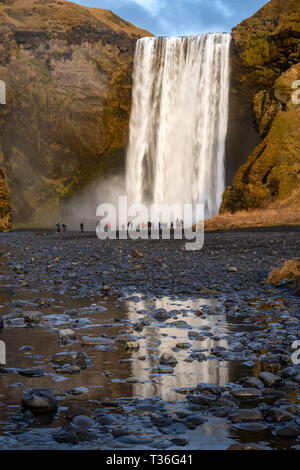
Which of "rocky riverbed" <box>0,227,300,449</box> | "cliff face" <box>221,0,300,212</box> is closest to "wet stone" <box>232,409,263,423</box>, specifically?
"rocky riverbed" <box>0,227,300,449</box>

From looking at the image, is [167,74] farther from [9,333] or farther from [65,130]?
[9,333]

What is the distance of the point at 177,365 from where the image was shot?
4.51 metres

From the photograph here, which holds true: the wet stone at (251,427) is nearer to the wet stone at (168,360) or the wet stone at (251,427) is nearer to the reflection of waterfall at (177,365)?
the reflection of waterfall at (177,365)

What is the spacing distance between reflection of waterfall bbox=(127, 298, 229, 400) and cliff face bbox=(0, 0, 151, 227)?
49414 mm

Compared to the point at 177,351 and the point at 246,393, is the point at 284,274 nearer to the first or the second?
the point at 177,351

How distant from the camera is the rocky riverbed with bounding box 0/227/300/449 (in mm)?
2920

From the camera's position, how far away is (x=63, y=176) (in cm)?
5759

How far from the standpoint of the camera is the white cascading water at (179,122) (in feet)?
152

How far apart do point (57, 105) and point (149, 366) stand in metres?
55.2

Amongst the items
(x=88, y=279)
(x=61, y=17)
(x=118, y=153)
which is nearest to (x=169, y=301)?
(x=88, y=279)

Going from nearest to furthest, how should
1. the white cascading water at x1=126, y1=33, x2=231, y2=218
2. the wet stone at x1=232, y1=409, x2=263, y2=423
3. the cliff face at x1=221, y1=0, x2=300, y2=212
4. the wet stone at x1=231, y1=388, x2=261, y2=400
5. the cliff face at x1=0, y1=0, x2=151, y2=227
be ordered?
the wet stone at x1=232, y1=409, x2=263, y2=423 < the wet stone at x1=231, y1=388, x2=261, y2=400 < the cliff face at x1=221, y1=0, x2=300, y2=212 < the white cascading water at x1=126, y1=33, x2=231, y2=218 < the cliff face at x1=0, y1=0, x2=151, y2=227

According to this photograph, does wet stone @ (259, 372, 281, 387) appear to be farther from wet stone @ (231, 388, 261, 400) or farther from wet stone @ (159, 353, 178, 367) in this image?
wet stone @ (159, 353, 178, 367)

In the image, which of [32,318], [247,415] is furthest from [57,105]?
[247,415]

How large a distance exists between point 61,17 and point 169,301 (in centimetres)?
5674
